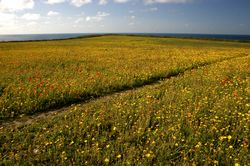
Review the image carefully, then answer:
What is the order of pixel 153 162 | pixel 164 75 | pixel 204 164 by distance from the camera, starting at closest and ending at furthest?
pixel 204 164
pixel 153 162
pixel 164 75

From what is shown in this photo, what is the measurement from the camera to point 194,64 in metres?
20.7

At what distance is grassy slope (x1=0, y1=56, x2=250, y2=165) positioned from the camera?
5352 mm

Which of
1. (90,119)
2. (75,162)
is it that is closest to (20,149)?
(75,162)

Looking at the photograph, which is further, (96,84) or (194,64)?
(194,64)

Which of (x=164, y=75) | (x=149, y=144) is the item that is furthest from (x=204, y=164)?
(x=164, y=75)

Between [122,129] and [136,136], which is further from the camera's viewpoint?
[122,129]

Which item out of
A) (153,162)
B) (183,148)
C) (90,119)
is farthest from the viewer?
(90,119)

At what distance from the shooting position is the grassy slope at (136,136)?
535 centimetres

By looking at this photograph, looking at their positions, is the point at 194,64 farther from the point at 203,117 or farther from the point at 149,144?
the point at 149,144

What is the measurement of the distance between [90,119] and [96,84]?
15.8ft

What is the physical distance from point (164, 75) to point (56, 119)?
9565 mm

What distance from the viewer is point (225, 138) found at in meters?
6.14

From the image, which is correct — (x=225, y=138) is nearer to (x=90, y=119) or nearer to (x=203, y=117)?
(x=203, y=117)

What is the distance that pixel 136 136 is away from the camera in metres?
6.35
